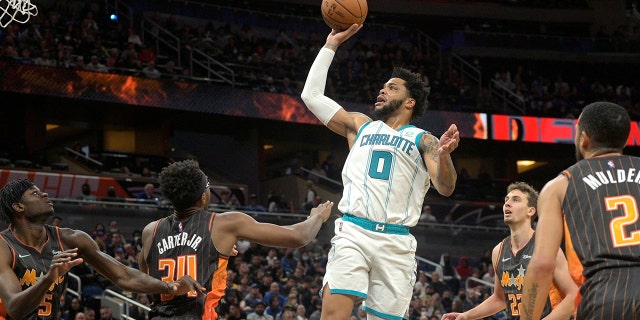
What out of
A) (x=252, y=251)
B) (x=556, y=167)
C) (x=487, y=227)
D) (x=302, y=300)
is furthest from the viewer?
(x=556, y=167)

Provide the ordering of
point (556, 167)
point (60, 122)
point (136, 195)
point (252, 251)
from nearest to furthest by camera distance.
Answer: point (252, 251), point (136, 195), point (60, 122), point (556, 167)

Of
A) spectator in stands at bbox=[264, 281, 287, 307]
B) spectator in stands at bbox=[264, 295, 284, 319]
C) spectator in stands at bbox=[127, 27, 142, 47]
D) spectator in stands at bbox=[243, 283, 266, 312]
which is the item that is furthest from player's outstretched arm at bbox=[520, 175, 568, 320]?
spectator in stands at bbox=[127, 27, 142, 47]

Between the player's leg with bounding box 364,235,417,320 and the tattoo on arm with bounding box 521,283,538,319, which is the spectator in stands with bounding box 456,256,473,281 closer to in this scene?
the player's leg with bounding box 364,235,417,320

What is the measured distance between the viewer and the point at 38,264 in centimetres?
573

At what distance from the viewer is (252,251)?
18.0m

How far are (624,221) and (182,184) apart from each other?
2.79 meters

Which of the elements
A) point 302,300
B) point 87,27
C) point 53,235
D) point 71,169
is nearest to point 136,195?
point 71,169

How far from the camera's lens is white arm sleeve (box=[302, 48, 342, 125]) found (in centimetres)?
→ 666

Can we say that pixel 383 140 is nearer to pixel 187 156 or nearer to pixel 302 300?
pixel 302 300

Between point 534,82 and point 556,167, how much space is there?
3.87m

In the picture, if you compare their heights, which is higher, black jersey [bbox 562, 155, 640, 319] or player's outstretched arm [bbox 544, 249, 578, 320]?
black jersey [bbox 562, 155, 640, 319]

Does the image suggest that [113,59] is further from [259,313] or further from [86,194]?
[259,313]

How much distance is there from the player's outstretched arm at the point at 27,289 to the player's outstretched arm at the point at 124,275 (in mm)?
448

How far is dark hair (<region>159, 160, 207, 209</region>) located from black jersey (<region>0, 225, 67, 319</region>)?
0.84 meters
